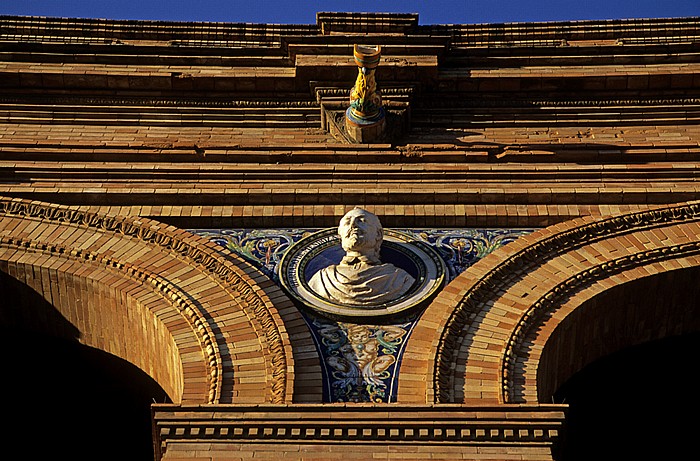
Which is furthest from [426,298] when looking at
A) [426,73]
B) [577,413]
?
[426,73]

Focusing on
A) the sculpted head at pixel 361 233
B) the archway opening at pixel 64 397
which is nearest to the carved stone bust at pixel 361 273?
the sculpted head at pixel 361 233

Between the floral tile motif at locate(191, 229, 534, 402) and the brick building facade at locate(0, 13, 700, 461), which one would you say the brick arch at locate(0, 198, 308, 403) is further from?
the floral tile motif at locate(191, 229, 534, 402)

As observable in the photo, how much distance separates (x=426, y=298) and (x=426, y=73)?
3822mm

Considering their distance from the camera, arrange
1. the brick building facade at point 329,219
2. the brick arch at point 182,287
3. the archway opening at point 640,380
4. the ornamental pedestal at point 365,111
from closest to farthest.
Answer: the brick building facade at point 329,219 < the brick arch at point 182,287 < the archway opening at point 640,380 < the ornamental pedestal at point 365,111

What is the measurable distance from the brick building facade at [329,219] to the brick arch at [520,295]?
0.07 ft

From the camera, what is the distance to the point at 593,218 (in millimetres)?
14969

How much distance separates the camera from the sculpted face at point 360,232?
1420 centimetres

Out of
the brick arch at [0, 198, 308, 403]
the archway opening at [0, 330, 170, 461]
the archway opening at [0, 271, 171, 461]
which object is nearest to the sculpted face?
the brick arch at [0, 198, 308, 403]

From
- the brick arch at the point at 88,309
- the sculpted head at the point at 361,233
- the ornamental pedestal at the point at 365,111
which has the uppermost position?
the ornamental pedestal at the point at 365,111

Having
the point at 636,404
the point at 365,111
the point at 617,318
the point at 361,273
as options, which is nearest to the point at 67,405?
the point at 361,273

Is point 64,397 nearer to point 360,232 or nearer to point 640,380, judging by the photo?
point 360,232

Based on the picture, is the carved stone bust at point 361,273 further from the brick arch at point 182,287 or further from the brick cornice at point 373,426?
the brick cornice at point 373,426

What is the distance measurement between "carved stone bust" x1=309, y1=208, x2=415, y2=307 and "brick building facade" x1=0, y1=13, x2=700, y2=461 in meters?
0.42

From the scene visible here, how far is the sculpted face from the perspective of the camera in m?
14.2
